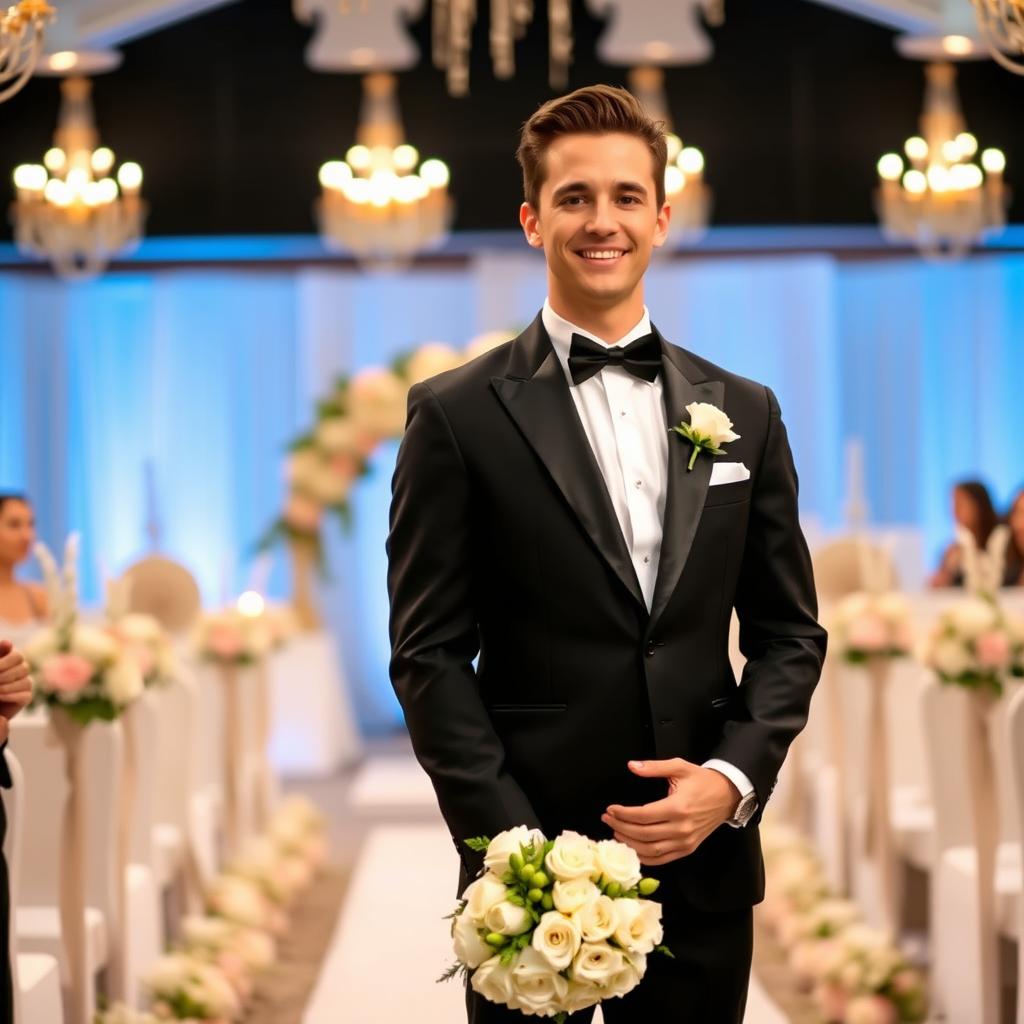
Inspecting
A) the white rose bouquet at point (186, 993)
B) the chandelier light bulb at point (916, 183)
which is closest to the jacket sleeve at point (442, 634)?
the white rose bouquet at point (186, 993)

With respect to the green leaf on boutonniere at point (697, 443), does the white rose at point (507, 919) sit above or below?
below

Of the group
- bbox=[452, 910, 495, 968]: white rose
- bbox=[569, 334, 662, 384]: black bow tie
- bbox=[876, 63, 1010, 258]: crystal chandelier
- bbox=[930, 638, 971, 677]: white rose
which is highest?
bbox=[876, 63, 1010, 258]: crystal chandelier

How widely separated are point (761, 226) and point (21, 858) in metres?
9.06

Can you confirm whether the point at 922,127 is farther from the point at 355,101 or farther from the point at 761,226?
the point at 355,101

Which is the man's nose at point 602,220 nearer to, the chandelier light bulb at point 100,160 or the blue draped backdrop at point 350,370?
the chandelier light bulb at point 100,160

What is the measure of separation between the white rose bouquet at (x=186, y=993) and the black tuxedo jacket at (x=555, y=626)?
2.73 meters

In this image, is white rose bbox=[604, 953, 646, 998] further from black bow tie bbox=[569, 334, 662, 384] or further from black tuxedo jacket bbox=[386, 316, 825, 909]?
black bow tie bbox=[569, 334, 662, 384]

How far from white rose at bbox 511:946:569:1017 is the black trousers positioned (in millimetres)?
258

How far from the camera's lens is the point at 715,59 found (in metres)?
12.4

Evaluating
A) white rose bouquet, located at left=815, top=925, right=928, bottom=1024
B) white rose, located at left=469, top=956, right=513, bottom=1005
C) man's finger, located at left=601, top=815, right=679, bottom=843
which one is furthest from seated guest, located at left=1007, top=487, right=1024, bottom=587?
white rose, located at left=469, top=956, right=513, bottom=1005

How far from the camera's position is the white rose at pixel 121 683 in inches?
177

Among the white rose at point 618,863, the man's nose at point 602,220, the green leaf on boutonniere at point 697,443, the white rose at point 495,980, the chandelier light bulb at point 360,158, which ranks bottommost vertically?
the white rose at point 495,980

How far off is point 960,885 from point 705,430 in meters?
2.73

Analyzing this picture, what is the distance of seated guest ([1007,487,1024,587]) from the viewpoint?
28.5 feet
